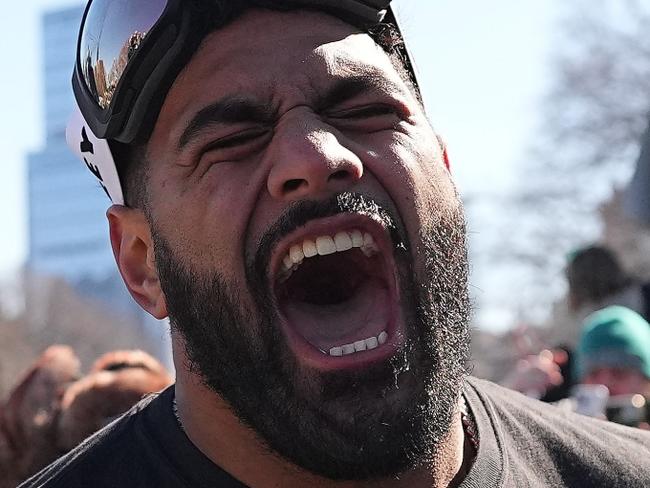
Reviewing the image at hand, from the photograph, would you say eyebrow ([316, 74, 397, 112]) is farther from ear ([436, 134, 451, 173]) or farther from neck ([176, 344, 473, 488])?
neck ([176, 344, 473, 488])

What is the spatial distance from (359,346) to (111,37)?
1.02 meters

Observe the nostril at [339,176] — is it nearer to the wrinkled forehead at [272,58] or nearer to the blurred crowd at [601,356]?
the wrinkled forehead at [272,58]

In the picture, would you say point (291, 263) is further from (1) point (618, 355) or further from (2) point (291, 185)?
(1) point (618, 355)

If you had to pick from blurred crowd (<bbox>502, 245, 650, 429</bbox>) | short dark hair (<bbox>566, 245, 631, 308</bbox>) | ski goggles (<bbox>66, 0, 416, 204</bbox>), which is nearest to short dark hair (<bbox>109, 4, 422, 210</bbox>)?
ski goggles (<bbox>66, 0, 416, 204</bbox>)

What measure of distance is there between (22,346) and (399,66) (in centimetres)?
4298

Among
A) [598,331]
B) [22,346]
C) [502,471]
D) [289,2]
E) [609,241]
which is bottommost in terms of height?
[22,346]

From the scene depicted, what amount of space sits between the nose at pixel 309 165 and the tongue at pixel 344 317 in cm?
31

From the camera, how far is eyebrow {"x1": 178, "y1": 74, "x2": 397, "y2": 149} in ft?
8.38

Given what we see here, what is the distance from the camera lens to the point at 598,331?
16.4 feet

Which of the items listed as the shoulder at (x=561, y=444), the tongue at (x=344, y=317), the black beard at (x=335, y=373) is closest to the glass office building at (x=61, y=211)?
the shoulder at (x=561, y=444)

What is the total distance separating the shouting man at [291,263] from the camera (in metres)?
2.41

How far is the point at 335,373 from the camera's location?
2.38m

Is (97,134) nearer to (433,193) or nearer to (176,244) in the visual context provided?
(176,244)

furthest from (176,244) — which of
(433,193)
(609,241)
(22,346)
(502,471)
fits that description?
(22,346)
